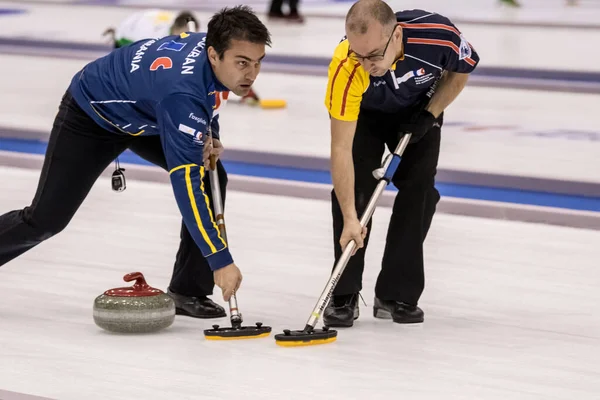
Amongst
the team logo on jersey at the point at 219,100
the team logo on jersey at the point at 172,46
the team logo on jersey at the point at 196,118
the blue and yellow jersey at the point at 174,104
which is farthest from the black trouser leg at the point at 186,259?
the team logo on jersey at the point at 196,118

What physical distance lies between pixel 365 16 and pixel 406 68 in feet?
1.10

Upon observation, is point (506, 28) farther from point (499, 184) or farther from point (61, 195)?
point (61, 195)

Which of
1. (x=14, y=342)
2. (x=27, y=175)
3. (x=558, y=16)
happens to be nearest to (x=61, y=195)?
(x=14, y=342)

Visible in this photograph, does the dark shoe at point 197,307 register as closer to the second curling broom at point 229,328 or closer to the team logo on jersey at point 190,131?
the second curling broom at point 229,328

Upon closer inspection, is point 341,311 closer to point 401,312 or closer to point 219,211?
point 401,312

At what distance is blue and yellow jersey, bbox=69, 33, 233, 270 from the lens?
370 cm

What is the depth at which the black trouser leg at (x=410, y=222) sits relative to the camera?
427 cm

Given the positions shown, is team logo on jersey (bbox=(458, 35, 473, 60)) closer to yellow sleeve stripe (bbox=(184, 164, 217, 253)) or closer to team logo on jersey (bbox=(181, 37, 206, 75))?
team logo on jersey (bbox=(181, 37, 206, 75))

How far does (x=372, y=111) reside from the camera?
424 cm

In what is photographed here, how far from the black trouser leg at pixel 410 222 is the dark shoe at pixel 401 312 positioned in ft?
0.07

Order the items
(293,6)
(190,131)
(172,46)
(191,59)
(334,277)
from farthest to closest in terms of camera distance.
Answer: (293,6)
(334,277)
(172,46)
(191,59)
(190,131)

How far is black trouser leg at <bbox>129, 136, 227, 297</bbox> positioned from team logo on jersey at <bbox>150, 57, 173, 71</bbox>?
Result: 16.8 inches

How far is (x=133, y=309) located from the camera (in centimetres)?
399

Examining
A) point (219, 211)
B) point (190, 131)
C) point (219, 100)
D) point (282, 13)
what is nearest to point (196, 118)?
point (190, 131)
